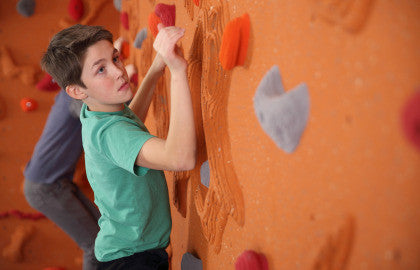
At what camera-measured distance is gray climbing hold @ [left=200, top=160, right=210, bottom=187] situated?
849 mm

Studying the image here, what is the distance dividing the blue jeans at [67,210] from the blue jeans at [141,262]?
26.7 inches

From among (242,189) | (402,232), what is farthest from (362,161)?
(242,189)

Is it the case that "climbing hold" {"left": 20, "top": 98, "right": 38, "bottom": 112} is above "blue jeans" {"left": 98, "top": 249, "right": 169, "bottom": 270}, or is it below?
above

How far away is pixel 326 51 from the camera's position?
424 mm

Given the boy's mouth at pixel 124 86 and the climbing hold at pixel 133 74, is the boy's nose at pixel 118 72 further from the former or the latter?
the climbing hold at pixel 133 74

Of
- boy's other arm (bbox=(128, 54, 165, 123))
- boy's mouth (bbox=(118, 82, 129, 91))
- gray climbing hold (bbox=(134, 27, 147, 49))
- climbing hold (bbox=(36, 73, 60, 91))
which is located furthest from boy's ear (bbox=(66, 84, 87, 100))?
climbing hold (bbox=(36, 73, 60, 91))

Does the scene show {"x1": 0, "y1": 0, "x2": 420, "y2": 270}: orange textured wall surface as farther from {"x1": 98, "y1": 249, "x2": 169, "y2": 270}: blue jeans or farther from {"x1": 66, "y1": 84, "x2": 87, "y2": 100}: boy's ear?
{"x1": 66, "y1": 84, "x2": 87, "y2": 100}: boy's ear

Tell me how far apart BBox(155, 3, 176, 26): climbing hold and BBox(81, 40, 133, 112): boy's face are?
Result: 294 millimetres

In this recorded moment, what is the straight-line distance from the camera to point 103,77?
2.77ft

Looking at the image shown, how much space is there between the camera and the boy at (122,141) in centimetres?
72

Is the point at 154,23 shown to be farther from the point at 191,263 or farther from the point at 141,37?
the point at 191,263

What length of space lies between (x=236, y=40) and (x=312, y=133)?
0.92 feet

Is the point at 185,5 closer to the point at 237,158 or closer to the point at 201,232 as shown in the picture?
the point at 237,158

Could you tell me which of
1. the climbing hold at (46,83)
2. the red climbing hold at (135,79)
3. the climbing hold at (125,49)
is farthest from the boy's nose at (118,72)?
the climbing hold at (46,83)
